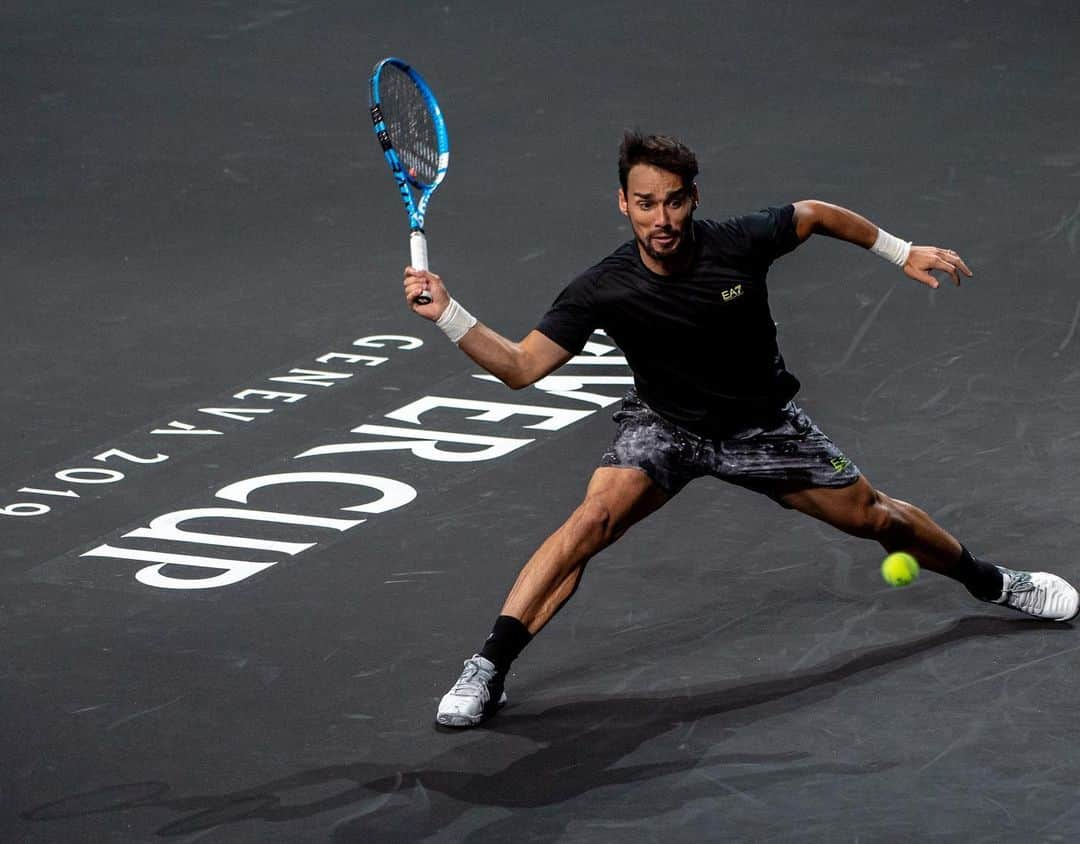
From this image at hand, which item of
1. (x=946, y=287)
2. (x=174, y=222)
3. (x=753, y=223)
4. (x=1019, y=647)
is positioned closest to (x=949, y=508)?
(x=1019, y=647)

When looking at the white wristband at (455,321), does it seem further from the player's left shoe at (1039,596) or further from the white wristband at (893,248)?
the player's left shoe at (1039,596)

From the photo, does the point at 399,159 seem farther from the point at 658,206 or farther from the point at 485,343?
the point at 658,206

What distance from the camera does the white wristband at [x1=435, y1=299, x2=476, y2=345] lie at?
18.0 ft

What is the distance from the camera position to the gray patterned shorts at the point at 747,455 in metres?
6.04

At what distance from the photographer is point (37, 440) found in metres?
8.41

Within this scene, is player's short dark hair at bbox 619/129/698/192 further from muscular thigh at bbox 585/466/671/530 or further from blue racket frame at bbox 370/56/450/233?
muscular thigh at bbox 585/466/671/530

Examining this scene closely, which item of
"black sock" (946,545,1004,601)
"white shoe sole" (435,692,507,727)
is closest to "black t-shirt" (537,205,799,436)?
"black sock" (946,545,1004,601)

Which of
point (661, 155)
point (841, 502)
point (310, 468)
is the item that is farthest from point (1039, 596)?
point (310, 468)

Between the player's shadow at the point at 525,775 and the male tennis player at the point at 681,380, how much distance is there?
0.23 m

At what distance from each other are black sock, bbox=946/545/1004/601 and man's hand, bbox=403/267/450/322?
192 centimetres

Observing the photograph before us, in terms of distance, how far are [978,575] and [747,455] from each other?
86 centimetres

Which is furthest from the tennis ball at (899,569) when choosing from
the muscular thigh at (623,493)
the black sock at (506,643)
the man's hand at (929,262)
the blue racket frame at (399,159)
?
the blue racket frame at (399,159)

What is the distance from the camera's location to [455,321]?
5.52 meters

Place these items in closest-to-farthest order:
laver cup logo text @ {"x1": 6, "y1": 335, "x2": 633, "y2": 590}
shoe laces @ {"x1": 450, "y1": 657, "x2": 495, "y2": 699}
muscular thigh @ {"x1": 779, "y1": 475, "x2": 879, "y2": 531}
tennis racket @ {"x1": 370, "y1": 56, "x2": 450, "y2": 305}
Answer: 1. shoe laces @ {"x1": 450, "y1": 657, "x2": 495, "y2": 699}
2. tennis racket @ {"x1": 370, "y1": 56, "x2": 450, "y2": 305}
3. muscular thigh @ {"x1": 779, "y1": 475, "x2": 879, "y2": 531}
4. laver cup logo text @ {"x1": 6, "y1": 335, "x2": 633, "y2": 590}
